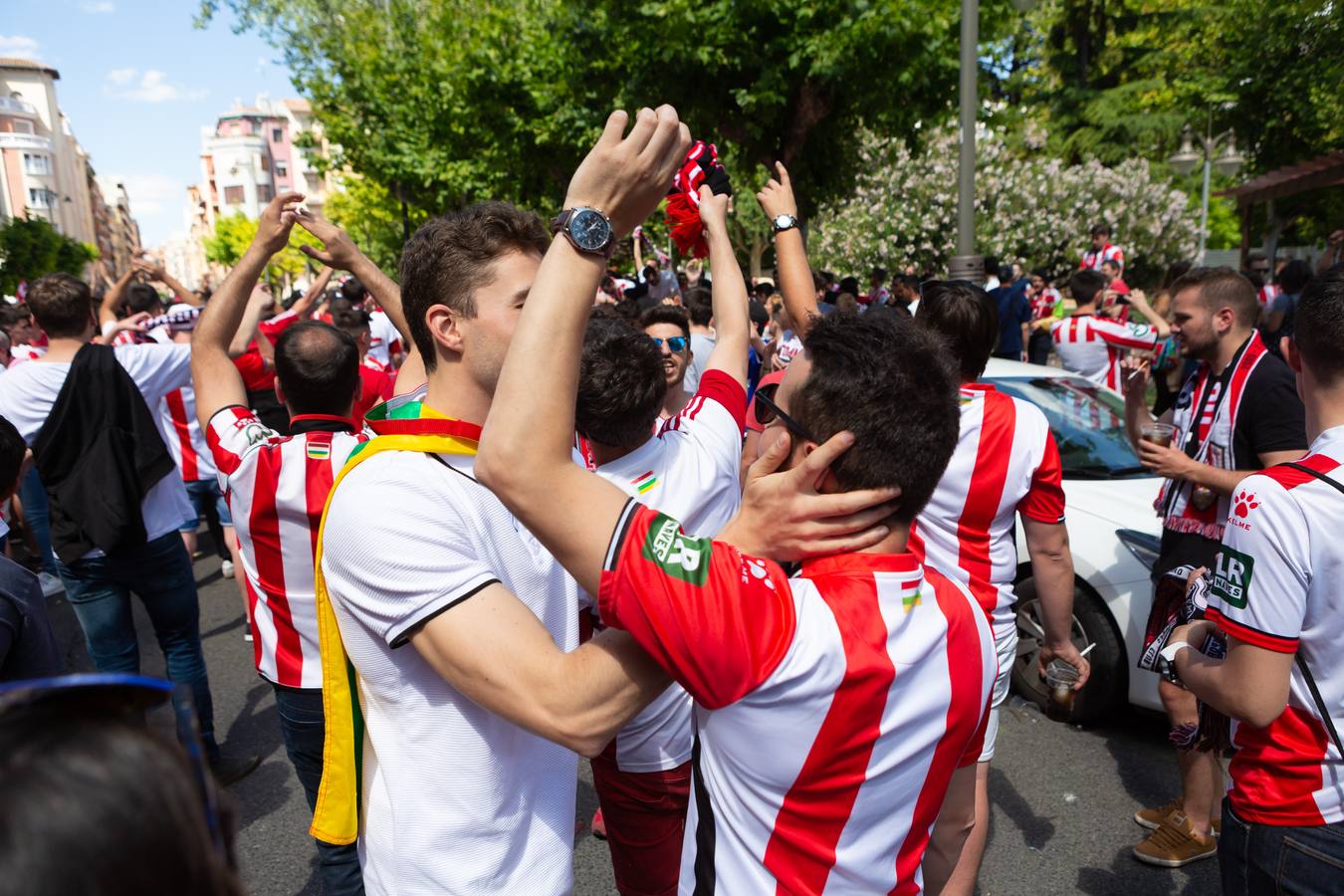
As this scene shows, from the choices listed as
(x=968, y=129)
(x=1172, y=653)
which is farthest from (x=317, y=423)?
(x=968, y=129)

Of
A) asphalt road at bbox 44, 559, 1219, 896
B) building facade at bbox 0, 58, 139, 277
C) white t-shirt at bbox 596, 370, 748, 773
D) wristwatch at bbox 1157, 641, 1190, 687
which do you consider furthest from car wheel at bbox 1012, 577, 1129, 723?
building facade at bbox 0, 58, 139, 277

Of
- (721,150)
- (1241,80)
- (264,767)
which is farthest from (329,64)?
(264,767)

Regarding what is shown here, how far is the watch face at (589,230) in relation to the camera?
4.03 feet

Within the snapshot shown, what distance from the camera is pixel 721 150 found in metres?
15.1

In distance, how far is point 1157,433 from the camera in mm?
3281

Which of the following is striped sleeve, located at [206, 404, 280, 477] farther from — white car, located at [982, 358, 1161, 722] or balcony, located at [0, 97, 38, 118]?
balcony, located at [0, 97, 38, 118]

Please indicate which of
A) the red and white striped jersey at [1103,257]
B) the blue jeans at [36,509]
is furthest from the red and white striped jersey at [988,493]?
the red and white striped jersey at [1103,257]

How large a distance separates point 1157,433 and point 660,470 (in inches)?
80.3

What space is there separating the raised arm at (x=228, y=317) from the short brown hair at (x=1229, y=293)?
336 cm

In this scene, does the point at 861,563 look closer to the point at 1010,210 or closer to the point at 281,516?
the point at 281,516

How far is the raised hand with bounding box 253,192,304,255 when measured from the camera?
255 cm

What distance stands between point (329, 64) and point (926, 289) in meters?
26.1

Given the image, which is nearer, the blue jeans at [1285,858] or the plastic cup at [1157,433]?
the blue jeans at [1285,858]

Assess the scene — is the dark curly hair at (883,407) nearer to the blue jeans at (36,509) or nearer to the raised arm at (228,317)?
the raised arm at (228,317)
